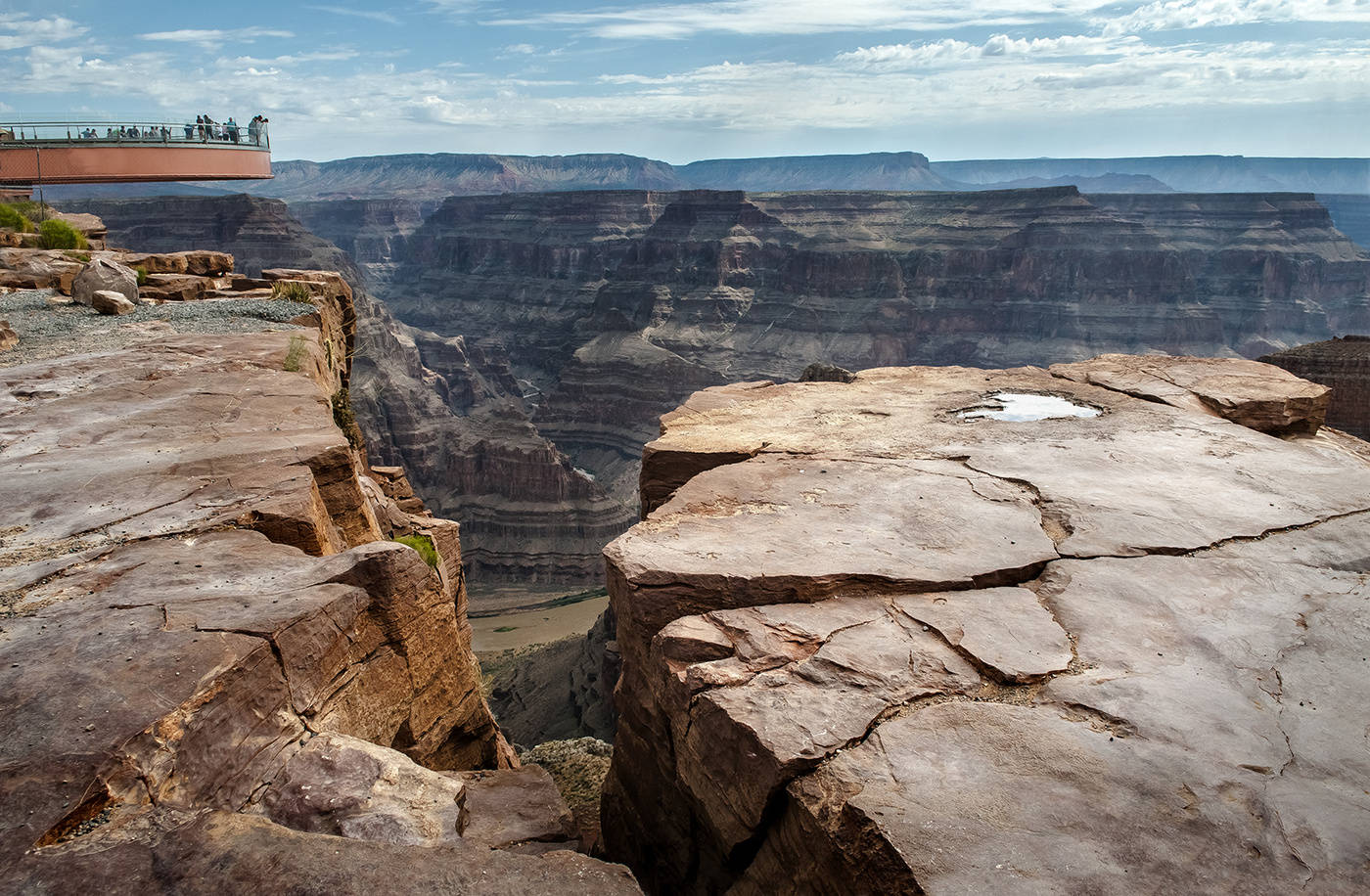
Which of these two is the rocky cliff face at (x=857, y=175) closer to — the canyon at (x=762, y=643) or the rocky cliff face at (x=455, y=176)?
the rocky cliff face at (x=455, y=176)

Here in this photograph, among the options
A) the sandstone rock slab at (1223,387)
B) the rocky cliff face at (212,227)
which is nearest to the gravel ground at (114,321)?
the sandstone rock slab at (1223,387)

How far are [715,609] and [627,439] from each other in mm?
51802

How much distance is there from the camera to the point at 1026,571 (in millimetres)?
4375

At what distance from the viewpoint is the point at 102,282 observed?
1091 cm

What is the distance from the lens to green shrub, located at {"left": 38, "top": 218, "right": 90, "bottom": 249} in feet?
51.2

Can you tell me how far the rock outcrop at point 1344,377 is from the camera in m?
14.1

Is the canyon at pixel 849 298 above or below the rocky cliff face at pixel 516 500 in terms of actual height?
above

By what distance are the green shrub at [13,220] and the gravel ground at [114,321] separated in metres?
6.63

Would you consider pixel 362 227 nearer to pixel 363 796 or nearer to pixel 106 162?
pixel 106 162

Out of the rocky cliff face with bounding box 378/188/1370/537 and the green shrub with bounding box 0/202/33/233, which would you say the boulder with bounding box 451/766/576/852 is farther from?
the rocky cliff face with bounding box 378/188/1370/537

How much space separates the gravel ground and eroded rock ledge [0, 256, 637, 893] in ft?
8.98

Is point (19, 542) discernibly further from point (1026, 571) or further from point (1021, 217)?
point (1021, 217)

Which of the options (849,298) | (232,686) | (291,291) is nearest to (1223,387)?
(232,686)

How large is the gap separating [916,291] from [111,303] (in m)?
63.6
